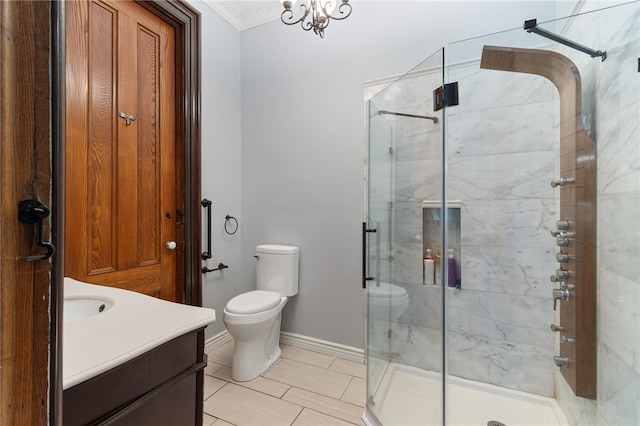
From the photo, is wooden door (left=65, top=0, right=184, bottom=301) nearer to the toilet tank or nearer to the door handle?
the toilet tank

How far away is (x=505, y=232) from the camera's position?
5.68ft

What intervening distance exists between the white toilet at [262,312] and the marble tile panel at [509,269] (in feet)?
3.92

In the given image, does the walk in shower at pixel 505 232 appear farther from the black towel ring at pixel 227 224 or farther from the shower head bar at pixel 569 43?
the black towel ring at pixel 227 224

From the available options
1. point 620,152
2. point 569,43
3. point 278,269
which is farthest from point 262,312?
point 569,43

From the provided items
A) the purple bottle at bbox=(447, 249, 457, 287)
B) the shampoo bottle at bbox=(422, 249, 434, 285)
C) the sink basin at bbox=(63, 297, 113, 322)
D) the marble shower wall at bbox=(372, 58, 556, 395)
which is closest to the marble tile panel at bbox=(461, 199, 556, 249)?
the marble shower wall at bbox=(372, 58, 556, 395)

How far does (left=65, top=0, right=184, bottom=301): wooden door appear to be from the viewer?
1.51m

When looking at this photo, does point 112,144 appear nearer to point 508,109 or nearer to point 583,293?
point 508,109

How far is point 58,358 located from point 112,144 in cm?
161

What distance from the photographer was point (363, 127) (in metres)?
2.07

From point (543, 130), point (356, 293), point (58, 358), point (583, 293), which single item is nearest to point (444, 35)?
point (543, 130)

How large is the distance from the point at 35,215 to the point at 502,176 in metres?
1.98

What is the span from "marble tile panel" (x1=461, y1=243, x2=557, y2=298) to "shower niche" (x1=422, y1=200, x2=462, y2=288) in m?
0.05

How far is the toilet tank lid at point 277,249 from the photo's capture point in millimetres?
2211

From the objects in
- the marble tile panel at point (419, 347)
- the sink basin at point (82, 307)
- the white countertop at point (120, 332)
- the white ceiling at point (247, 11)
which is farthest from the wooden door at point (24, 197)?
the white ceiling at point (247, 11)
